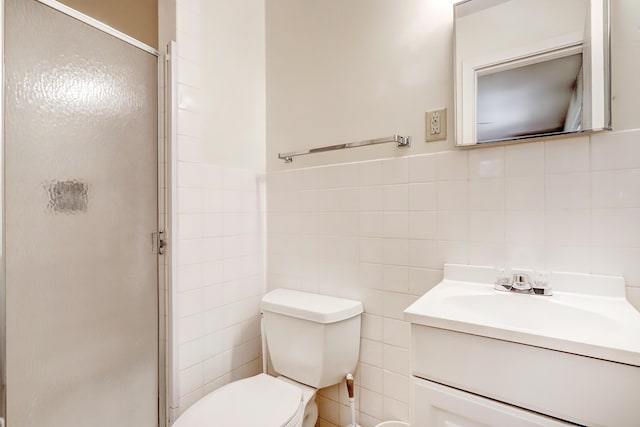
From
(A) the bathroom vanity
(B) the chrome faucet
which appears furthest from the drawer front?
(B) the chrome faucet

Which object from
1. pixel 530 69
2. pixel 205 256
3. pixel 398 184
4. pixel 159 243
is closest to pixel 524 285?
pixel 398 184

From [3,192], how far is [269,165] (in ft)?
3.47

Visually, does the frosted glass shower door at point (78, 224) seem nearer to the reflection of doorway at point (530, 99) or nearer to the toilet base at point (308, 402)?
the toilet base at point (308, 402)

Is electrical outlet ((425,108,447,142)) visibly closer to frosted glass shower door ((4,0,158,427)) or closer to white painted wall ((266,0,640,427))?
white painted wall ((266,0,640,427))

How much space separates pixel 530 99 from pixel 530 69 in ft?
0.32

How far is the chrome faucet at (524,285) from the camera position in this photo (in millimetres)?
988

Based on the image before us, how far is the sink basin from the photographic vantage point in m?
0.65

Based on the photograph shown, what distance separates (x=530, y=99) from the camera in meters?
1.05

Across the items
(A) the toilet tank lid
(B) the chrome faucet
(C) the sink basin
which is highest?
(B) the chrome faucet

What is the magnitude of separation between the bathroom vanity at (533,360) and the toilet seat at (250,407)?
0.47m

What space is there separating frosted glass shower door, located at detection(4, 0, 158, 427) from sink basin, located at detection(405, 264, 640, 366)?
1.05 meters

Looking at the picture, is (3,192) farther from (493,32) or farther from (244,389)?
(493,32)

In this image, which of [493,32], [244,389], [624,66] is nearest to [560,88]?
[624,66]

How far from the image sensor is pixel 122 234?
1191mm
